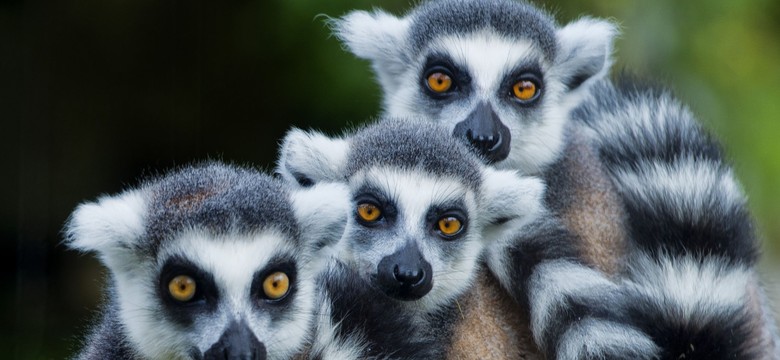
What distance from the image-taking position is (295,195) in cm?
367

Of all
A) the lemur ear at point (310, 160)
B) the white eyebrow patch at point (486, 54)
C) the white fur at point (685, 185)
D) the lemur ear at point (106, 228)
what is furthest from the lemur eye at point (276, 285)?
the white fur at point (685, 185)

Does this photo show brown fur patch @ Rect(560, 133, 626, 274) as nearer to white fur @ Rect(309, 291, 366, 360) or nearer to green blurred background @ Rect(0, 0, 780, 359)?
white fur @ Rect(309, 291, 366, 360)

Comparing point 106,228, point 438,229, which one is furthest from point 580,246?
point 106,228

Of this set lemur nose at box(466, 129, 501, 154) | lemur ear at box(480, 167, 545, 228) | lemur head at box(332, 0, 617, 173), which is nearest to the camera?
lemur ear at box(480, 167, 545, 228)

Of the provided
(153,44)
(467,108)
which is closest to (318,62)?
(153,44)

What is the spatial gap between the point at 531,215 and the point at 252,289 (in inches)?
52.6

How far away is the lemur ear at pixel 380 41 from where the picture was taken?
500 cm

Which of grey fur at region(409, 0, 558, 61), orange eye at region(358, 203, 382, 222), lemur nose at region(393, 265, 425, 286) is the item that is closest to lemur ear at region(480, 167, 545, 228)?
orange eye at region(358, 203, 382, 222)

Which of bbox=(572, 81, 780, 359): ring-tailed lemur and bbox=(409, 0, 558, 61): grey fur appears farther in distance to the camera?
bbox=(409, 0, 558, 61): grey fur

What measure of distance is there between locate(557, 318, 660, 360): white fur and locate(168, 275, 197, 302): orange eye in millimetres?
1438

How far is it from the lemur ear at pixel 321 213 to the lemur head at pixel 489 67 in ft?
3.06

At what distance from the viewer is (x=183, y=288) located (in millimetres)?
3355

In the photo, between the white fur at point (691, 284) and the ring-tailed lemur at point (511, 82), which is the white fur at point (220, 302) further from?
the white fur at point (691, 284)

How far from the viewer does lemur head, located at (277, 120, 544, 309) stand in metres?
3.96
